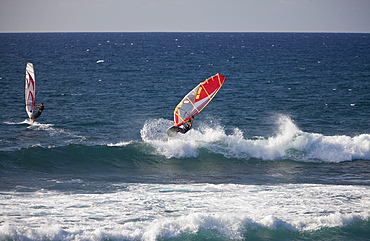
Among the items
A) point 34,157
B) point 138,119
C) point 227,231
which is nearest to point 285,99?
point 138,119

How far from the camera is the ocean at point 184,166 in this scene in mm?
15138

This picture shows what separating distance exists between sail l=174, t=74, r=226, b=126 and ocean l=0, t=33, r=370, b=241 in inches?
131

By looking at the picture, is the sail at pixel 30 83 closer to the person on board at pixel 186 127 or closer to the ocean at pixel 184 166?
the ocean at pixel 184 166

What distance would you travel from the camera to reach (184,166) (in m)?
23.4

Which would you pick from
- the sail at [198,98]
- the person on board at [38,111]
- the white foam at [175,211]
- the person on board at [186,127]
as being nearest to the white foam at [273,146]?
the person on board at [186,127]

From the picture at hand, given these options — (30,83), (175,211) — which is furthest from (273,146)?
(30,83)

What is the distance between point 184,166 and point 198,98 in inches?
189

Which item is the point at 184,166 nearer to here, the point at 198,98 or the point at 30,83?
the point at 198,98

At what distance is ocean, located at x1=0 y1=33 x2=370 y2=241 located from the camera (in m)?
15.1

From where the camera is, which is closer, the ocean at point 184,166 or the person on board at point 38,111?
the ocean at point 184,166

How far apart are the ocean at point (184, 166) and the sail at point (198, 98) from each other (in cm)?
332

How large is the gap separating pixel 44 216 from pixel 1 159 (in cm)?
862

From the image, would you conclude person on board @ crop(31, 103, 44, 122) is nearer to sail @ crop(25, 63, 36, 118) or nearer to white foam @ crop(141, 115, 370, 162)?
sail @ crop(25, 63, 36, 118)

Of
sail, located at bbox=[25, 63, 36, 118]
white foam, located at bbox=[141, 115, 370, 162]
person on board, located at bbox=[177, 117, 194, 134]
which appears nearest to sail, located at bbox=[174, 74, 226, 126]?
person on board, located at bbox=[177, 117, 194, 134]
